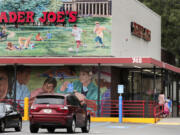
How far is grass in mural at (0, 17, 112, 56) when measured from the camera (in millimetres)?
39375

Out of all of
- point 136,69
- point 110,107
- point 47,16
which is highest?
point 47,16

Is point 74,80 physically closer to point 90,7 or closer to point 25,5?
point 90,7

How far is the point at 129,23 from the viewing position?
43.9 metres

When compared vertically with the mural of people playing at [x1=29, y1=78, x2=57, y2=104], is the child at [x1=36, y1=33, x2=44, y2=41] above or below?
above

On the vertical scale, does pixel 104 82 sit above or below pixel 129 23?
below

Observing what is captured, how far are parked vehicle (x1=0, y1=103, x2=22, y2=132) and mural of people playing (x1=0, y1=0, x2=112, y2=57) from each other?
12272 mm

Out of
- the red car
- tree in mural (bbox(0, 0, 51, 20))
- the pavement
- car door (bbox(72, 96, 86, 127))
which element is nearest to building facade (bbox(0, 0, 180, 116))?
tree in mural (bbox(0, 0, 51, 20))

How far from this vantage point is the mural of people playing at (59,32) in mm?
39406

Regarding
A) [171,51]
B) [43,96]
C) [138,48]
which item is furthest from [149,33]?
[43,96]

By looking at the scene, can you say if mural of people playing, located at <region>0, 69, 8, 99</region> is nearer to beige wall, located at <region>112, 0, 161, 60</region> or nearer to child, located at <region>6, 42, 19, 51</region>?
child, located at <region>6, 42, 19, 51</region>

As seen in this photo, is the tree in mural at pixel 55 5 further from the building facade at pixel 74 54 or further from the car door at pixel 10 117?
the car door at pixel 10 117

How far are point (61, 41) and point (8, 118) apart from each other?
45.4 ft

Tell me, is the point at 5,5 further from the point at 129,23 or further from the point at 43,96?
the point at 43,96

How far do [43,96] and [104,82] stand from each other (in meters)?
14.5
